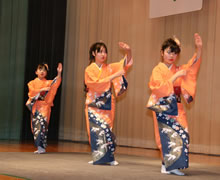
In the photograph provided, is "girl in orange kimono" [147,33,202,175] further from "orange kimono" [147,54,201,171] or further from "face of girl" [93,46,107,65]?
"face of girl" [93,46,107,65]

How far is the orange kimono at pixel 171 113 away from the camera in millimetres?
3982

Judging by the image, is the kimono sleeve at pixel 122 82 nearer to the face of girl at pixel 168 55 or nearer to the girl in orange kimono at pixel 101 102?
the girl in orange kimono at pixel 101 102

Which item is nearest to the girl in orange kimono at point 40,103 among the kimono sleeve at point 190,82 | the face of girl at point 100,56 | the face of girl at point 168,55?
the face of girl at point 100,56

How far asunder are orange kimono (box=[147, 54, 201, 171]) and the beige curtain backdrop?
3131 millimetres

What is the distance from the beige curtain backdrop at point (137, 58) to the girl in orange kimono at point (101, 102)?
2.92 metres

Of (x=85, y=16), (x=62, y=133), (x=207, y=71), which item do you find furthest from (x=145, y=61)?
(x=62, y=133)

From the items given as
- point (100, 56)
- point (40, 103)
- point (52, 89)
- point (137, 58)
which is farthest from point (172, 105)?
point (137, 58)

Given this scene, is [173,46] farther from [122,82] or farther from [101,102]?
[101,102]

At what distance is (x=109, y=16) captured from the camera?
8945 mm

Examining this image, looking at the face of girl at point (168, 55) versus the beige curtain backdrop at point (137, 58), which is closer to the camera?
the face of girl at point (168, 55)

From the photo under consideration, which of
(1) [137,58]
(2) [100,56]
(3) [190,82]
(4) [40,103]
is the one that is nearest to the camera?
(3) [190,82]

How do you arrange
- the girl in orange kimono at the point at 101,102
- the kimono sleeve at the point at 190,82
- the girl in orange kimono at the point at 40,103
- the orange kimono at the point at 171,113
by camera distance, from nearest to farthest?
the orange kimono at the point at 171,113, the kimono sleeve at the point at 190,82, the girl in orange kimono at the point at 101,102, the girl in orange kimono at the point at 40,103

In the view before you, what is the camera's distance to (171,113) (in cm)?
407

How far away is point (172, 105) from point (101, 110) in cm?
107
